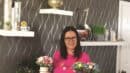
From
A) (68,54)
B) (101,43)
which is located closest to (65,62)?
(68,54)

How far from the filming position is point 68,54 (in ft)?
9.95

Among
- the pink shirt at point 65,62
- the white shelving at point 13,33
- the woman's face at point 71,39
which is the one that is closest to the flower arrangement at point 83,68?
the pink shirt at point 65,62

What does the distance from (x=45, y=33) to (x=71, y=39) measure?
407 mm

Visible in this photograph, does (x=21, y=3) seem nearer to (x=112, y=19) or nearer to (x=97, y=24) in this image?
(x=97, y=24)

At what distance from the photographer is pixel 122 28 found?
428cm

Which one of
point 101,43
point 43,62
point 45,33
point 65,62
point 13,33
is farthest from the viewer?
point 101,43

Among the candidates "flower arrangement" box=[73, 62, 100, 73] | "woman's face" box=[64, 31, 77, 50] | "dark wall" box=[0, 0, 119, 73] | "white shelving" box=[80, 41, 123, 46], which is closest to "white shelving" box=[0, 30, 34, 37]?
"dark wall" box=[0, 0, 119, 73]

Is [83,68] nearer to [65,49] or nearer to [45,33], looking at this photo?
[65,49]

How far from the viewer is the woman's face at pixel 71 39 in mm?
2979

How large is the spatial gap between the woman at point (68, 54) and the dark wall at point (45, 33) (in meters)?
0.28

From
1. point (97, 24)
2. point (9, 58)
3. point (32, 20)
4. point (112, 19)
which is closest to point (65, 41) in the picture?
point (32, 20)

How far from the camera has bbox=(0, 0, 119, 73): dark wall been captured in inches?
116

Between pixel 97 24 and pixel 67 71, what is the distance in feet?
3.84

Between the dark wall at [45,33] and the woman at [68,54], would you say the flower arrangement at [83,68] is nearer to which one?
the woman at [68,54]
